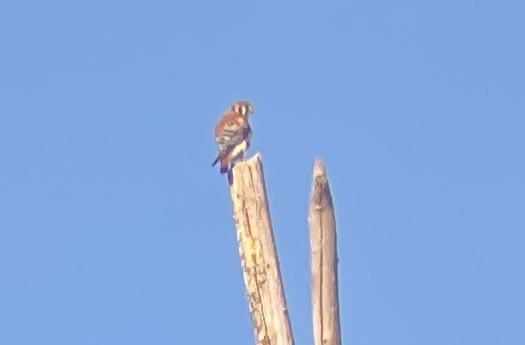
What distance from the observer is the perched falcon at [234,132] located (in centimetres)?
1375

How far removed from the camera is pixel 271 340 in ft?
26.2

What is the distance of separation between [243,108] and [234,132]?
866 millimetres

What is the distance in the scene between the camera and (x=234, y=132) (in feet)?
48.1

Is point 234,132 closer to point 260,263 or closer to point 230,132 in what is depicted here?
point 230,132

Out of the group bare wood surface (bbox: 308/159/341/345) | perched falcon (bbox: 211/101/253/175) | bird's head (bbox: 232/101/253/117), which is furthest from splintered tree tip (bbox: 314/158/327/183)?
bird's head (bbox: 232/101/253/117)

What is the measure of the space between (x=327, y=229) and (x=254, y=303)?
2.21 feet

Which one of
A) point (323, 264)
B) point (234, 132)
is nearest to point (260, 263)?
point (323, 264)

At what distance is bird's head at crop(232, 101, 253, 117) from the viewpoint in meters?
15.3

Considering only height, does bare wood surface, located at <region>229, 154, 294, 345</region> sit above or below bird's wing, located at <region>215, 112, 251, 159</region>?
below

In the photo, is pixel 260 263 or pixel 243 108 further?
pixel 243 108

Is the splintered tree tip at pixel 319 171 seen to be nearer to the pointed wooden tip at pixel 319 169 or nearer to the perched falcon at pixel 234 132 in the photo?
the pointed wooden tip at pixel 319 169

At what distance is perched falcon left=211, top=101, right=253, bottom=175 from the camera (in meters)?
13.8

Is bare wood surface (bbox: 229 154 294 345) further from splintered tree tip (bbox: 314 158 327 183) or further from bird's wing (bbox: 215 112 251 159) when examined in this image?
bird's wing (bbox: 215 112 251 159)

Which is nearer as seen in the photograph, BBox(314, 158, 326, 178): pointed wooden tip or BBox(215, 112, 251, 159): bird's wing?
BBox(314, 158, 326, 178): pointed wooden tip
